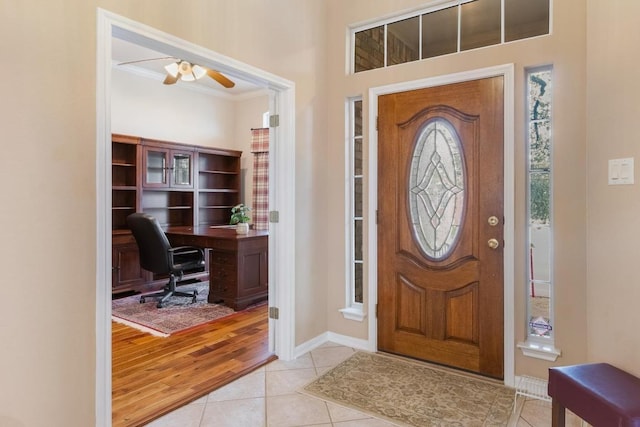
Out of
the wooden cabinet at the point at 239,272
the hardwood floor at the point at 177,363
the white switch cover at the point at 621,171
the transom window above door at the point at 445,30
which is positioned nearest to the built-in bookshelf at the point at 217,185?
the wooden cabinet at the point at 239,272

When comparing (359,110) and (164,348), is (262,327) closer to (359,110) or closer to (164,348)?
(164,348)

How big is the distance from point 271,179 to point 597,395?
2245 millimetres

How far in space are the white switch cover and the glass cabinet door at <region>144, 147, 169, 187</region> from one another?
4920mm

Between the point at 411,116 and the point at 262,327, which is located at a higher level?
the point at 411,116

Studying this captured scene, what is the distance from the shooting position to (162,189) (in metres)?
5.23

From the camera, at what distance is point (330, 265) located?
10.8 feet

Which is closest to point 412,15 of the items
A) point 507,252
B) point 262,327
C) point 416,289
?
point 507,252

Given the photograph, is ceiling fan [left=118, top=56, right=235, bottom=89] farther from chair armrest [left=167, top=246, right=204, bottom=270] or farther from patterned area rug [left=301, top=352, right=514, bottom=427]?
patterned area rug [left=301, top=352, right=514, bottom=427]

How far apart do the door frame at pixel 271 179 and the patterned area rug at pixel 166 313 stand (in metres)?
1.16

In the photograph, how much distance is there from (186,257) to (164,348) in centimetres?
174

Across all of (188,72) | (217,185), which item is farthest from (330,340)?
(217,185)

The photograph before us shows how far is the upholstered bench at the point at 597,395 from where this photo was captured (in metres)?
1.34

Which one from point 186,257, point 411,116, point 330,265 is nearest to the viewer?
point 411,116

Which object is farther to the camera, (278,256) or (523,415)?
(278,256)
